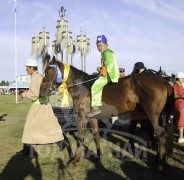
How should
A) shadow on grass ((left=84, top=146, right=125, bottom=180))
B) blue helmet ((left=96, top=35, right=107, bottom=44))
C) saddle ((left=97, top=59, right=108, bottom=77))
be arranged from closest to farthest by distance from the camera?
shadow on grass ((left=84, top=146, right=125, bottom=180)) → saddle ((left=97, top=59, right=108, bottom=77)) → blue helmet ((left=96, top=35, right=107, bottom=44))

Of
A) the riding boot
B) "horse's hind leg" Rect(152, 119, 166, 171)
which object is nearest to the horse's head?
the riding boot

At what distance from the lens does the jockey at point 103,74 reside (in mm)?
6457

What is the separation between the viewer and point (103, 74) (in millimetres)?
6590

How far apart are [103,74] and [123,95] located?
2.06 feet

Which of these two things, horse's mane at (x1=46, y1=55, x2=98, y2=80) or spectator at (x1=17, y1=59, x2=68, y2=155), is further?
spectator at (x1=17, y1=59, x2=68, y2=155)

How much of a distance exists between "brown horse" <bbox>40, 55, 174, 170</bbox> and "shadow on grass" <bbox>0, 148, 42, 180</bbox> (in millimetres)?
873

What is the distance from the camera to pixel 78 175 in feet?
19.2

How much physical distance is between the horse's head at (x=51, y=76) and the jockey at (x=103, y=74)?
87 cm

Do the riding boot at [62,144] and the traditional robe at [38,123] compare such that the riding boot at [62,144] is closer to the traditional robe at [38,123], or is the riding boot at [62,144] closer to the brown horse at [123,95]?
the traditional robe at [38,123]

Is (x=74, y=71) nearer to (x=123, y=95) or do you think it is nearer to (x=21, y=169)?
(x=123, y=95)

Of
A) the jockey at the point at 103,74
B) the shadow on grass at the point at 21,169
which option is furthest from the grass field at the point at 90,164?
the jockey at the point at 103,74

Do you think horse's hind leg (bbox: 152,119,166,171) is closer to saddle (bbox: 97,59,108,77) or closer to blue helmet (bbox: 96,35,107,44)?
saddle (bbox: 97,59,108,77)

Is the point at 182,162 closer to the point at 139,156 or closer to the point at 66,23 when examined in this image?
the point at 139,156

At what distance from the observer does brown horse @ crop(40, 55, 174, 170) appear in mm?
6289
